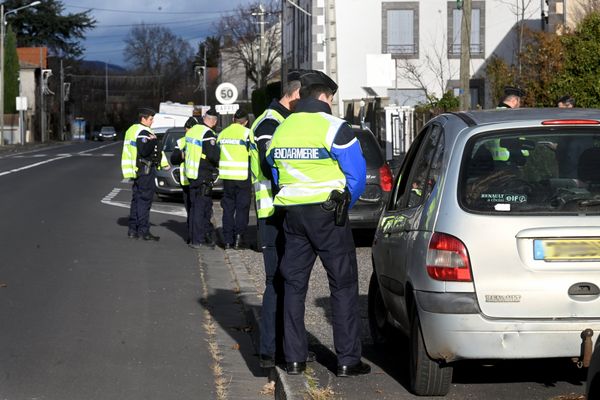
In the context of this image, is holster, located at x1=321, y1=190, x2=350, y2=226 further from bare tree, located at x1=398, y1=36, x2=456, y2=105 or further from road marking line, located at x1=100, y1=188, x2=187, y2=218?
bare tree, located at x1=398, y1=36, x2=456, y2=105

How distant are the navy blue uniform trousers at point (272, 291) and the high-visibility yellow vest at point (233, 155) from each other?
7.59 metres

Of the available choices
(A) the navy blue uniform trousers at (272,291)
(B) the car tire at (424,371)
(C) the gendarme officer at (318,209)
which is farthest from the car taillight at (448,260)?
(A) the navy blue uniform trousers at (272,291)

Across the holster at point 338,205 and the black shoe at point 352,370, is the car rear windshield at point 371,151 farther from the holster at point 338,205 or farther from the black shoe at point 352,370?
the holster at point 338,205

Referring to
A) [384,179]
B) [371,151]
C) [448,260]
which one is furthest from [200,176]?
[448,260]

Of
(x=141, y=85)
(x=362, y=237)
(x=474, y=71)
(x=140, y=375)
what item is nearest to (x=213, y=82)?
(x=141, y=85)

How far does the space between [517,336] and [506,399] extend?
0.72 m

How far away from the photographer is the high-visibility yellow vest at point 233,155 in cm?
1518

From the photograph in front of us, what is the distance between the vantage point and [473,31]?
50.6 m

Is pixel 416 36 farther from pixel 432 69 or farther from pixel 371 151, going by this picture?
pixel 371 151

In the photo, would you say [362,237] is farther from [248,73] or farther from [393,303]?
[248,73]

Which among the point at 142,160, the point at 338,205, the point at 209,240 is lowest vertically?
the point at 209,240

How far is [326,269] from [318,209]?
38cm

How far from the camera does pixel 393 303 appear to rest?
7.29 meters

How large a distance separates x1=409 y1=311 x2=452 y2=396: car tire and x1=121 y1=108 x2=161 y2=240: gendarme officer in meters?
9.69
